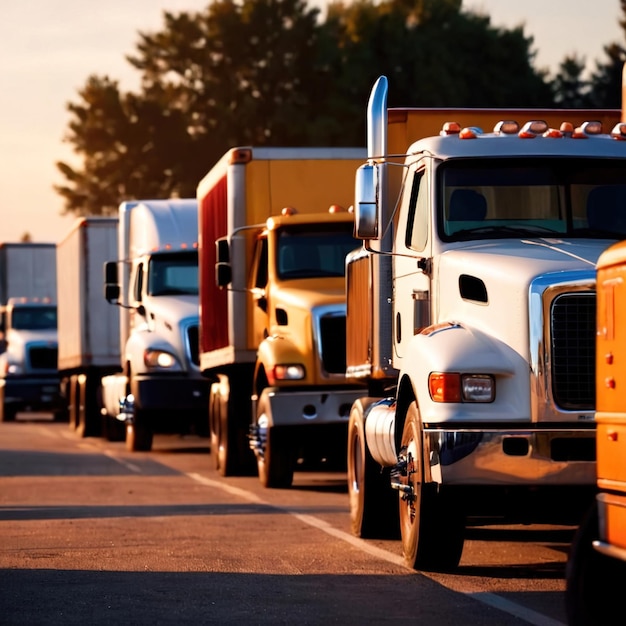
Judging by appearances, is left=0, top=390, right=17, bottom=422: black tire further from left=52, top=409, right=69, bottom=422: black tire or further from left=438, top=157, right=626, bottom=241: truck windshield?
left=438, top=157, right=626, bottom=241: truck windshield

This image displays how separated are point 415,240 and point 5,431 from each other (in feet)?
86.9

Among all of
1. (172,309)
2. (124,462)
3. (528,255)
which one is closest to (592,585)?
(528,255)

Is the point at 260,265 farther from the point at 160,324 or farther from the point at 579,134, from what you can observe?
the point at 579,134

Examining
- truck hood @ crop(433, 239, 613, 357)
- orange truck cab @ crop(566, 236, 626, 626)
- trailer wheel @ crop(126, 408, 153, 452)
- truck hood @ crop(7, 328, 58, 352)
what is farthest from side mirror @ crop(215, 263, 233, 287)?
truck hood @ crop(7, 328, 58, 352)

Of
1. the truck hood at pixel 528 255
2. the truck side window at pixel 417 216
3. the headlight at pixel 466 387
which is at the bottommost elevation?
the headlight at pixel 466 387

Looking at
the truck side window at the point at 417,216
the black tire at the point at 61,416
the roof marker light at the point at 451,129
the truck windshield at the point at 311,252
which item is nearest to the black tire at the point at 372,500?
the truck side window at the point at 417,216

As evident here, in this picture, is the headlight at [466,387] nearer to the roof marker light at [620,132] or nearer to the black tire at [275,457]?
the roof marker light at [620,132]

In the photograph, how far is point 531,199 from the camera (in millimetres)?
12359

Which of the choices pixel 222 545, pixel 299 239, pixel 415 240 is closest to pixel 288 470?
pixel 299 239

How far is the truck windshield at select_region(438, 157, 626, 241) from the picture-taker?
12227mm

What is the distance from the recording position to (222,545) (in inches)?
534

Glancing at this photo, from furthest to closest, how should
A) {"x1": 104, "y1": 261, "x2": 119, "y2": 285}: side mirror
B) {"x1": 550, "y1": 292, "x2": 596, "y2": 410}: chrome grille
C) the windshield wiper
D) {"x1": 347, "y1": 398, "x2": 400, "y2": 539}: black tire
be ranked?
1. {"x1": 104, "y1": 261, "x2": 119, "y2": 285}: side mirror
2. {"x1": 347, "y1": 398, "x2": 400, "y2": 539}: black tire
3. the windshield wiper
4. {"x1": 550, "y1": 292, "x2": 596, "y2": 410}: chrome grille

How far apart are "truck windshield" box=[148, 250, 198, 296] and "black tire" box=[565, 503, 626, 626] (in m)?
19.6

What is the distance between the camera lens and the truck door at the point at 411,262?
12.4 m
